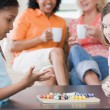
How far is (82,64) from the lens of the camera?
2.41 metres

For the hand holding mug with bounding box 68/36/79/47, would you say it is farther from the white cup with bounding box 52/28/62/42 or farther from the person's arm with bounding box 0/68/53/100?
A: the person's arm with bounding box 0/68/53/100

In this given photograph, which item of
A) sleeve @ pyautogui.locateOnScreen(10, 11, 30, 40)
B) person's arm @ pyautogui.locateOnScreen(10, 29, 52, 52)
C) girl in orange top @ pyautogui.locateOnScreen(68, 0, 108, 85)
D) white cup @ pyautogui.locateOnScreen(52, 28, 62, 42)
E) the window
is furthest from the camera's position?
the window

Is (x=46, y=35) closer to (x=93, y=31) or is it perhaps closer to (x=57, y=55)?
(x=57, y=55)

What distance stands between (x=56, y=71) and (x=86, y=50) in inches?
13.4

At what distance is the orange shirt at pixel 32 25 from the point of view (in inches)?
109

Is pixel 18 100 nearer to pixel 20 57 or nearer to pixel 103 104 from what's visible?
pixel 103 104

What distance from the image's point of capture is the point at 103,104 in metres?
1.31

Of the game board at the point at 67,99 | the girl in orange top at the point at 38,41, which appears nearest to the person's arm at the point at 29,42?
the girl in orange top at the point at 38,41

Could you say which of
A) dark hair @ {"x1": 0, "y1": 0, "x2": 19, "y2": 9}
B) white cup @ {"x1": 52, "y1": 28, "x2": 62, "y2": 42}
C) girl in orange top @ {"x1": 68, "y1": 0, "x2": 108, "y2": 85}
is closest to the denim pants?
girl in orange top @ {"x1": 68, "y1": 0, "x2": 108, "y2": 85}

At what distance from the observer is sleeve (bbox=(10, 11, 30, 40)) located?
2.75 meters

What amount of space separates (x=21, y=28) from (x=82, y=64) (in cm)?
61

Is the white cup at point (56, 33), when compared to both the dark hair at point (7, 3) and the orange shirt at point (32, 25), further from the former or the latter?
the dark hair at point (7, 3)

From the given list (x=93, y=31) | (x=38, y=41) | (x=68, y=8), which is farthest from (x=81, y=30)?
(x=68, y=8)

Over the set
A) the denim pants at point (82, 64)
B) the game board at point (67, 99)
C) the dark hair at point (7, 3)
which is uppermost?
the dark hair at point (7, 3)
